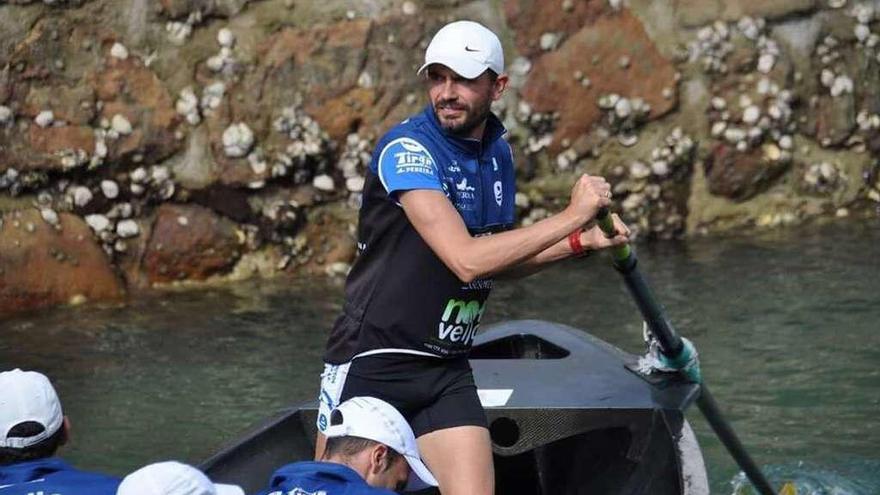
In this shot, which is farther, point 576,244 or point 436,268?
point 576,244

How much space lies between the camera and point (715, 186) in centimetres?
992

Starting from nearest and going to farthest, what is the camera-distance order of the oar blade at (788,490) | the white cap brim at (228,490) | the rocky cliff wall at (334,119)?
the white cap brim at (228,490)
the oar blade at (788,490)
the rocky cliff wall at (334,119)

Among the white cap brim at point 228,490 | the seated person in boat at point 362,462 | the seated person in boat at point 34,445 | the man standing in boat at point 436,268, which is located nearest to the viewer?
the seated person in boat at point 362,462

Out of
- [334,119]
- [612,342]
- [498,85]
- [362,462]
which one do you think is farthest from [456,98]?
[334,119]

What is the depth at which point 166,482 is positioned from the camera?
358cm

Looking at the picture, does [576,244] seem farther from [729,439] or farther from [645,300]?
[729,439]

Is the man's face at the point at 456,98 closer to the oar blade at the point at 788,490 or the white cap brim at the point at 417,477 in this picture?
the white cap brim at the point at 417,477

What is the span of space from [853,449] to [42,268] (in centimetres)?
434

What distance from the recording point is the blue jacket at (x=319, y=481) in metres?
3.63

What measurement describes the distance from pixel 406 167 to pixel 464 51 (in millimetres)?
368

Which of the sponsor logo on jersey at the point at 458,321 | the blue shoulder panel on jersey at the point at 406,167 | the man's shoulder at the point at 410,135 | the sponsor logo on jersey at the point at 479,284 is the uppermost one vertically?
the man's shoulder at the point at 410,135

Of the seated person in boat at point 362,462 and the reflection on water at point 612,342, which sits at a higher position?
the seated person in boat at point 362,462

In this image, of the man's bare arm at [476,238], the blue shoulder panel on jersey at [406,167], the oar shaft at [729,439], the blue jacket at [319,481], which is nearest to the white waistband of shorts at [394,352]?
the man's bare arm at [476,238]

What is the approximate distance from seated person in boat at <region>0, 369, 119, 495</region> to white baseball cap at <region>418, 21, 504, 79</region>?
4.43 feet
